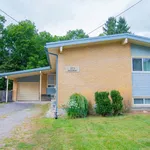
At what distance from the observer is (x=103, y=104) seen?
9.43 meters

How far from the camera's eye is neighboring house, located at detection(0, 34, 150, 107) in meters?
10.5

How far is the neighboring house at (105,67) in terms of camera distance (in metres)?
10.5

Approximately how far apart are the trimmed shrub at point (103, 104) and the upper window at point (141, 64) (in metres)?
2.93

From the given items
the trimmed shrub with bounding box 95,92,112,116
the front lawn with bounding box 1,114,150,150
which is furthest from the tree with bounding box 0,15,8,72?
the front lawn with bounding box 1,114,150,150

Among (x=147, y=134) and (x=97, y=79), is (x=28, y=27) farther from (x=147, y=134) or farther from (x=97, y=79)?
(x=147, y=134)

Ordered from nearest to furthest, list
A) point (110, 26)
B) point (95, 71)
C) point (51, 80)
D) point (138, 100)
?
point (95, 71)
point (138, 100)
point (51, 80)
point (110, 26)

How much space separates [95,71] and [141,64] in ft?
9.19

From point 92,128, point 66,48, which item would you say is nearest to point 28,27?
point 66,48

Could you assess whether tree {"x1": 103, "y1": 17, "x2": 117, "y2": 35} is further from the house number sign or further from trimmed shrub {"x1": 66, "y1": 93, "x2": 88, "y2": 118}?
trimmed shrub {"x1": 66, "y1": 93, "x2": 88, "y2": 118}

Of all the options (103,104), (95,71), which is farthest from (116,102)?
(95,71)

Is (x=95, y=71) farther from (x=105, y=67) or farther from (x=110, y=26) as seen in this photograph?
(x=110, y=26)

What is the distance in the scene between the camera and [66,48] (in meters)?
10.6

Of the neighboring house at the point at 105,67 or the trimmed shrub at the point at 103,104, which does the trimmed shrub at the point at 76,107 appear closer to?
the trimmed shrub at the point at 103,104

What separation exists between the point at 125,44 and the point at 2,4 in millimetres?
7705
